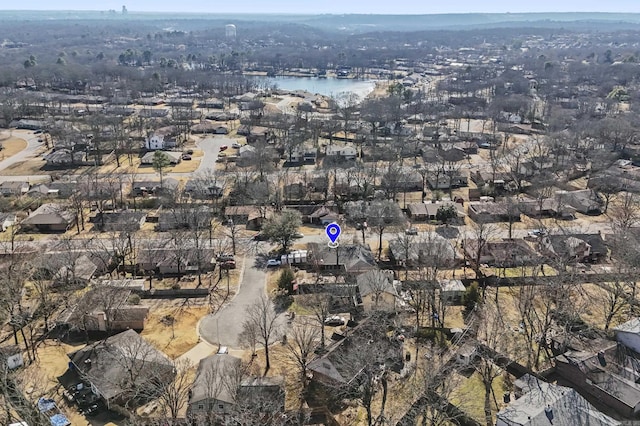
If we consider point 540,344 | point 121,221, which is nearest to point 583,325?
point 540,344

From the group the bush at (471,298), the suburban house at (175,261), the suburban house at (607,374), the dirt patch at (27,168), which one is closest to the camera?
the suburban house at (607,374)

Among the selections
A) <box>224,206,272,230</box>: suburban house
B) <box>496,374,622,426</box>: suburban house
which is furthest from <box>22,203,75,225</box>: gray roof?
<box>496,374,622,426</box>: suburban house

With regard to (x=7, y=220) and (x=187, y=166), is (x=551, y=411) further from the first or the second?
(x=187, y=166)

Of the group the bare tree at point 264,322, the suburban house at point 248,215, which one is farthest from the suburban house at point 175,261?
the suburban house at point 248,215

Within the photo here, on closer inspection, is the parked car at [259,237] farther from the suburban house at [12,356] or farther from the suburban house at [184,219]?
the suburban house at [12,356]

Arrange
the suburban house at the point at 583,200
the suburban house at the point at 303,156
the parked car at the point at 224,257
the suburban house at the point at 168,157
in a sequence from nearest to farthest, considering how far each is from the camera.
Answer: the parked car at the point at 224,257 < the suburban house at the point at 583,200 < the suburban house at the point at 168,157 < the suburban house at the point at 303,156

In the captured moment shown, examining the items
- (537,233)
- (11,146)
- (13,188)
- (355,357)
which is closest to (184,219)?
(13,188)
